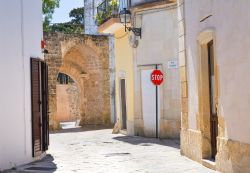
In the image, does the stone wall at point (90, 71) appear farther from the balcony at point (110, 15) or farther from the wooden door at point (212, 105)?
the wooden door at point (212, 105)

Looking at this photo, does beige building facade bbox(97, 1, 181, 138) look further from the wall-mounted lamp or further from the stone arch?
the stone arch

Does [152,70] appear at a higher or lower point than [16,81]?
higher

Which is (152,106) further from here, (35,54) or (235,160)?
(235,160)

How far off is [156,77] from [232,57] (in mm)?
7762

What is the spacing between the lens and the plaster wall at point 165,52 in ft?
51.4

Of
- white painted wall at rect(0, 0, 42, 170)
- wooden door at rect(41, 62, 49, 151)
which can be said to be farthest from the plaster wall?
white painted wall at rect(0, 0, 42, 170)

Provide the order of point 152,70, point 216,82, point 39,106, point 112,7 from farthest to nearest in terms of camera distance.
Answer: point 112,7, point 152,70, point 39,106, point 216,82

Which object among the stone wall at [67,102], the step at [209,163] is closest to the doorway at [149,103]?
the step at [209,163]

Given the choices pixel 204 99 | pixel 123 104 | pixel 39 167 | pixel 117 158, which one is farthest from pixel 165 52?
pixel 39 167

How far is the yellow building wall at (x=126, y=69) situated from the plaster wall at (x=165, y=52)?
79cm

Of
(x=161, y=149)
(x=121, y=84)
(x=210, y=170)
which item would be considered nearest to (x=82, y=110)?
(x=121, y=84)

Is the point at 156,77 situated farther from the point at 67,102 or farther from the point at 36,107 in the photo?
the point at 67,102

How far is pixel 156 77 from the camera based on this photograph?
1548cm

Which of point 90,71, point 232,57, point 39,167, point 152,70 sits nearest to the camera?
point 232,57
